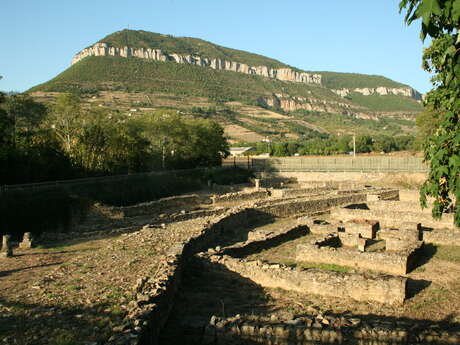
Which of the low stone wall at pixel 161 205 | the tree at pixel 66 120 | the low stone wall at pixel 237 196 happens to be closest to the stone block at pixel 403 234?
the low stone wall at pixel 237 196

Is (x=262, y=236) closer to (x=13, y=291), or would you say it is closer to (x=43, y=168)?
(x=13, y=291)

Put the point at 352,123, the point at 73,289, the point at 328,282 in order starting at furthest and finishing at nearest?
the point at 352,123, the point at 328,282, the point at 73,289

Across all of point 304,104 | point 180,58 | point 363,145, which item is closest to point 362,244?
point 363,145

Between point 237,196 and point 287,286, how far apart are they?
20167 millimetres

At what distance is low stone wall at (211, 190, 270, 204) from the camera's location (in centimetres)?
3055

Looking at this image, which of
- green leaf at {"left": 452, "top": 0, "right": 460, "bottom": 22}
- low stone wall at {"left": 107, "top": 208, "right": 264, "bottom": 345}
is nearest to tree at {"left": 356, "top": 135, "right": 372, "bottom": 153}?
low stone wall at {"left": 107, "top": 208, "right": 264, "bottom": 345}

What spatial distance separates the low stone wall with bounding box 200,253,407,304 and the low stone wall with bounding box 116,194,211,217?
14.9 m

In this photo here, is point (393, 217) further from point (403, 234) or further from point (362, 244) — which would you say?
point (362, 244)

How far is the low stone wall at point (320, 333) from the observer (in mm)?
7195

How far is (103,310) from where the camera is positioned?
7.97 m

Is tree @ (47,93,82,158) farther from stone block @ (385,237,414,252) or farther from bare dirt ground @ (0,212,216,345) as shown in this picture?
stone block @ (385,237,414,252)

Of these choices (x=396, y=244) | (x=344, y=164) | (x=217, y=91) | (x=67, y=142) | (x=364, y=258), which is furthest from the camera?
(x=217, y=91)

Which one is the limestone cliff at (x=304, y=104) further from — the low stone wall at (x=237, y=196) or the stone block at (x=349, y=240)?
the stone block at (x=349, y=240)

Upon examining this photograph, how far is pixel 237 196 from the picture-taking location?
103 feet
